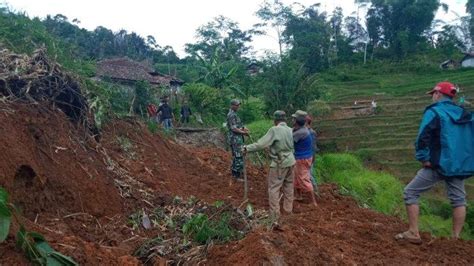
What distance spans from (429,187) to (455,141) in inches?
18.1

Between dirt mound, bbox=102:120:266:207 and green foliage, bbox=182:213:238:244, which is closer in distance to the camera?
green foliage, bbox=182:213:238:244

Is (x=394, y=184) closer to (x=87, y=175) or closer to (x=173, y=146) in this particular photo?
(x=173, y=146)

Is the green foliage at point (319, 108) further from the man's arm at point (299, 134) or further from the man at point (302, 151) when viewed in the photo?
the man's arm at point (299, 134)

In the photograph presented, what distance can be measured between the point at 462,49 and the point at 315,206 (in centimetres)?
4974

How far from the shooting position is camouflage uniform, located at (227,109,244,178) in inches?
319

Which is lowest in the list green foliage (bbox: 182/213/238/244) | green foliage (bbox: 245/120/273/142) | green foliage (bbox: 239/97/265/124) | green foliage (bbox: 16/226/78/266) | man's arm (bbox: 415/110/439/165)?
green foliage (bbox: 239/97/265/124)

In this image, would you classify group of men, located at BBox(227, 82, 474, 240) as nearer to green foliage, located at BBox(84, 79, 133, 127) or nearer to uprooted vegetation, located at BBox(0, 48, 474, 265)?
uprooted vegetation, located at BBox(0, 48, 474, 265)

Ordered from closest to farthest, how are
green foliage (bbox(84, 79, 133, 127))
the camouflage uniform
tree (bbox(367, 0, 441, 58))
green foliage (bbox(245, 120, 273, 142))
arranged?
green foliage (bbox(84, 79, 133, 127))
the camouflage uniform
green foliage (bbox(245, 120, 273, 142))
tree (bbox(367, 0, 441, 58))

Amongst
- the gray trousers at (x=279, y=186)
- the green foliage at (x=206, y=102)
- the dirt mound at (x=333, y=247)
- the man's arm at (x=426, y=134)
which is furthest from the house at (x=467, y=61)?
the man's arm at (x=426, y=134)

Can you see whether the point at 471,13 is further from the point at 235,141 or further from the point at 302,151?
the point at 302,151

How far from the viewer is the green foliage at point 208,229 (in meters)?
4.38

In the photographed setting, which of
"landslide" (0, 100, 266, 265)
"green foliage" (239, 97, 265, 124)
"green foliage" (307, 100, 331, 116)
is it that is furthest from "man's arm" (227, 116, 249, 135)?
"green foliage" (307, 100, 331, 116)

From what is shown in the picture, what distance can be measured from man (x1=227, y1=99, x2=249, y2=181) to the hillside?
13.3 metres

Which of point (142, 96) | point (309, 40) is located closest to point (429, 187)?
point (142, 96)
